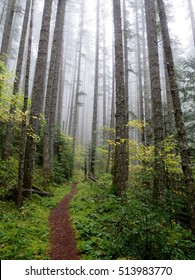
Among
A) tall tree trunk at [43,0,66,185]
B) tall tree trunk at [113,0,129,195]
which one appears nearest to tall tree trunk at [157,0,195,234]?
tall tree trunk at [113,0,129,195]

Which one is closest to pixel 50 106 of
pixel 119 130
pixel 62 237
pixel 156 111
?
pixel 119 130

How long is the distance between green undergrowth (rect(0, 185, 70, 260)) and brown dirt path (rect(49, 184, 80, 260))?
170 mm

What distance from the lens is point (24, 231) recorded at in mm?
5895

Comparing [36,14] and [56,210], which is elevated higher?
[36,14]

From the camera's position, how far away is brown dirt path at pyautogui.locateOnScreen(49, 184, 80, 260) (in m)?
4.94

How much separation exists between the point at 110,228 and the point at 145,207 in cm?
154

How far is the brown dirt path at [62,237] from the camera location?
4.94m

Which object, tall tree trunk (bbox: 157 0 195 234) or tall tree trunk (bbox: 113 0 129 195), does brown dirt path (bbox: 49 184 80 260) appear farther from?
tall tree trunk (bbox: 157 0 195 234)

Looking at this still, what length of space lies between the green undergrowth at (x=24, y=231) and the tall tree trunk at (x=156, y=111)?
372 centimetres

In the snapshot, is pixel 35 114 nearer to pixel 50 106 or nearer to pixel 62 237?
pixel 50 106

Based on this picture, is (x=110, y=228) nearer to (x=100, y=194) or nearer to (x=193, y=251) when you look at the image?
(x=193, y=251)

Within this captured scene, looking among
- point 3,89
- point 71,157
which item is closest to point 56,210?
point 3,89
